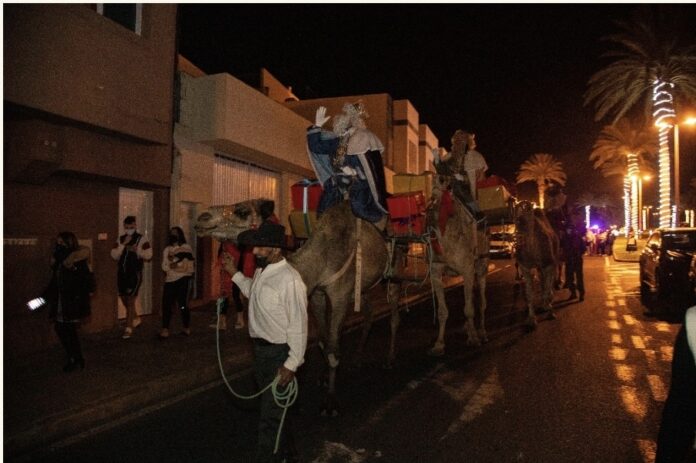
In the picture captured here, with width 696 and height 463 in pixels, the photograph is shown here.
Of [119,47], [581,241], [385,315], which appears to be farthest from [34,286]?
[581,241]

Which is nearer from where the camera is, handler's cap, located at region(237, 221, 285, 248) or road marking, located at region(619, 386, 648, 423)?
Answer: handler's cap, located at region(237, 221, 285, 248)

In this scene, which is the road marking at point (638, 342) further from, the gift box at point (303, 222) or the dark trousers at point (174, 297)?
the dark trousers at point (174, 297)

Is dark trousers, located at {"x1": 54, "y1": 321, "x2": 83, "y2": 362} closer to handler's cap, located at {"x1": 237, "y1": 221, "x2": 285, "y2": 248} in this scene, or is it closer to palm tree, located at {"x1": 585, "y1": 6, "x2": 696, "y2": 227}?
handler's cap, located at {"x1": 237, "y1": 221, "x2": 285, "y2": 248}

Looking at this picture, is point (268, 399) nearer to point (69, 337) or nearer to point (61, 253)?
point (69, 337)

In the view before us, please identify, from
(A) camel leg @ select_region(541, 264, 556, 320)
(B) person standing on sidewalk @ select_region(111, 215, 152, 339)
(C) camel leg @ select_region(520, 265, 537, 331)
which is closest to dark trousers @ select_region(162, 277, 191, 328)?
(B) person standing on sidewalk @ select_region(111, 215, 152, 339)

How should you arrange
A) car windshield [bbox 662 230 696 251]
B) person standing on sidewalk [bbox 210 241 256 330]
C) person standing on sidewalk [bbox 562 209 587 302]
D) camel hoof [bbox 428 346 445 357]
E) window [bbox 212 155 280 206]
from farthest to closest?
window [bbox 212 155 280 206] < person standing on sidewalk [bbox 562 209 587 302] < car windshield [bbox 662 230 696 251] < person standing on sidewalk [bbox 210 241 256 330] < camel hoof [bbox 428 346 445 357]

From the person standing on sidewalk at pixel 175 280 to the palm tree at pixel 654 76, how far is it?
2778 centimetres

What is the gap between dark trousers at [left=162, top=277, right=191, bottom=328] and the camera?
30.6 ft

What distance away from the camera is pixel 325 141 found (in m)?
6.52

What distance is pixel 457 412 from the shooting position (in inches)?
222

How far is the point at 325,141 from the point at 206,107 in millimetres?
7816

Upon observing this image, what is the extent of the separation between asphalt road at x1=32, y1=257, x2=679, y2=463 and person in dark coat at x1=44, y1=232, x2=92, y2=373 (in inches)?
79.7

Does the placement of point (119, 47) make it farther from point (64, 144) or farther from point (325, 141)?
point (325, 141)

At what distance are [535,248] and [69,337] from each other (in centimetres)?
884
